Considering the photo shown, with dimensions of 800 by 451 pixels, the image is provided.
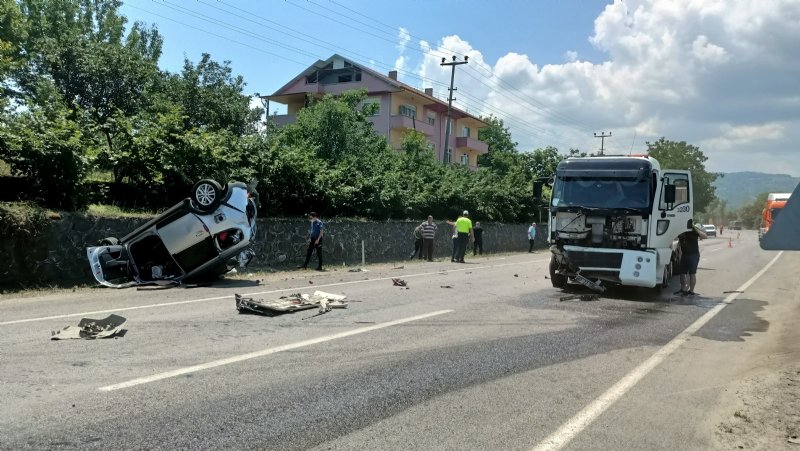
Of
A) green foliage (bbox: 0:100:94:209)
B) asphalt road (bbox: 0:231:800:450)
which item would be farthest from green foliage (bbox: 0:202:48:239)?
asphalt road (bbox: 0:231:800:450)

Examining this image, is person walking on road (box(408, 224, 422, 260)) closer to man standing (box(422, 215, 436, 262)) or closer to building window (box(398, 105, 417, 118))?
man standing (box(422, 215, 436, 262))

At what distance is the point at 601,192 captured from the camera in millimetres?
11773

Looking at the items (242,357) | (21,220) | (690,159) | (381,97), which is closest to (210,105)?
(381,97)

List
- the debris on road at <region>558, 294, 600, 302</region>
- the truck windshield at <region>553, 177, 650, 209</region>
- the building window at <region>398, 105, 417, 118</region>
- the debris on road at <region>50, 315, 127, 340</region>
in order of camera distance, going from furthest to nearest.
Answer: the building window at <region>398, 105, 417, 118</region> → the truck windshield at <region>553, 177, 650, 209</region> → the debris on road at <region>558, 294, 600, 302</region> → the debris on road at <region>50, 315, 127, 340</region>

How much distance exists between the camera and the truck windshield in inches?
450

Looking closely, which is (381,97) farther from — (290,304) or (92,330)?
(92,330)

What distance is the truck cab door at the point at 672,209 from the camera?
452 inches

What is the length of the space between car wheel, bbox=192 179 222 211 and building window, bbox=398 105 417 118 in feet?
125

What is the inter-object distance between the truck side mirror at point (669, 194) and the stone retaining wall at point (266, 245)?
1144 centimetres

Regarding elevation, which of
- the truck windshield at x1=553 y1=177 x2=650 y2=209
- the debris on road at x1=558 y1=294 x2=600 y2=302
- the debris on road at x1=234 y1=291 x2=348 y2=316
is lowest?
the debris on road at x1=234 y1=291 x2=348 y2=316

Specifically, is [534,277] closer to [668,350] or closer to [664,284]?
[664,284]

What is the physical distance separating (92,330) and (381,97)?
4440cm

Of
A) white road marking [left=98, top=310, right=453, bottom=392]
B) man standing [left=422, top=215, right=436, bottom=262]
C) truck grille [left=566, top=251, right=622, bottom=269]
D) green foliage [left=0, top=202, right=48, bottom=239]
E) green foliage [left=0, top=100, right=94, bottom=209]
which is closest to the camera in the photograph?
white road marking [left=98, top=310, right=453, bottom=392]

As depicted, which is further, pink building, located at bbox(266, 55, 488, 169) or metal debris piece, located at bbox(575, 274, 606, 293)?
pink building, located at bbox(266, 55, 488, 169)
